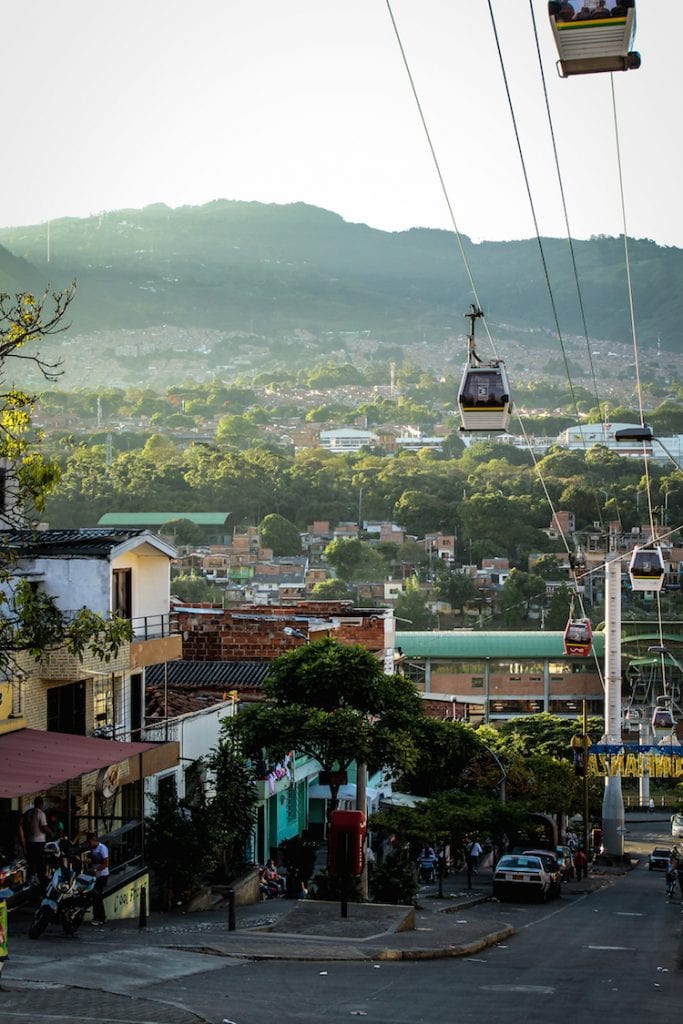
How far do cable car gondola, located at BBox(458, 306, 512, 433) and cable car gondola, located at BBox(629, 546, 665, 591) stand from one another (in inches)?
968

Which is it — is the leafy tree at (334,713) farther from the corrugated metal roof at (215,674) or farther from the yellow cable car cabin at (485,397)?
the corrugated metal roof at (215,674)

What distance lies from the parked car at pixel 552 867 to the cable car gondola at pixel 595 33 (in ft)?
105

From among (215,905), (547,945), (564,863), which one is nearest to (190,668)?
(564,863)

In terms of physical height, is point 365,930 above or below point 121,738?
below

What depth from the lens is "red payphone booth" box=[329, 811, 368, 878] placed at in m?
25.6

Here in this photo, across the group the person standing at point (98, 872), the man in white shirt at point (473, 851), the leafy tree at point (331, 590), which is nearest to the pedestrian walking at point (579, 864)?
the man in white shirt at point (473, 851)

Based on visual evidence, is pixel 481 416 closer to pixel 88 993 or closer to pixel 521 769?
pixel 88 993

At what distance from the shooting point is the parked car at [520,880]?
3750cm

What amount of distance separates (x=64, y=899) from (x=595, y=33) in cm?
1262

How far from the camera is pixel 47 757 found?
21.9 metres

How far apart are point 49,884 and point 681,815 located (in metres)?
50.0

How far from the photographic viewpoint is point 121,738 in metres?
30.6

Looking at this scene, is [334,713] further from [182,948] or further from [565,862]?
[565,862]

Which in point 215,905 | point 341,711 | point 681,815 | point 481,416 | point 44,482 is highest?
point 481,416
